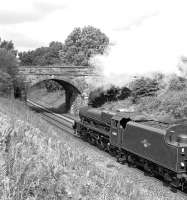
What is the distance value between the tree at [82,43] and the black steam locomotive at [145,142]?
2151 inches

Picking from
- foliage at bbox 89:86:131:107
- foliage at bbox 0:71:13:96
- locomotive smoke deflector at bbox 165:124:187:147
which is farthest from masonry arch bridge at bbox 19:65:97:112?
locomotive smoke deflector at bbox 165:124:187:147

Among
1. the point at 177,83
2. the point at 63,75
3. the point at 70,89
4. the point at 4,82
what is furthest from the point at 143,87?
the point at 70,89

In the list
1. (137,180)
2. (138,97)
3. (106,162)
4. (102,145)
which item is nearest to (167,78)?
(138,97)

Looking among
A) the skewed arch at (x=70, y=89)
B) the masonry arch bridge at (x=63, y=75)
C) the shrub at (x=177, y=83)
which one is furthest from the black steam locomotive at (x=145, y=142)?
the skewed arch at (x=70, y=89)

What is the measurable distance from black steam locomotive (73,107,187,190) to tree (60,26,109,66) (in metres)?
54.6

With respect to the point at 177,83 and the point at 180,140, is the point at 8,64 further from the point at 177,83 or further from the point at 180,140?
the point at 180,140

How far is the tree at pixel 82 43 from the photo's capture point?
77850 mm

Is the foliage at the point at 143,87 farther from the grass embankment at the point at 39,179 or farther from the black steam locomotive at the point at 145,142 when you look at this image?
the grass embankment at the point at 39,179

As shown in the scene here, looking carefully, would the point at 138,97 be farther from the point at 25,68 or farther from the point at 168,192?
the point at 168,192

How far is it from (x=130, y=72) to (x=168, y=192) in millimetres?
27112

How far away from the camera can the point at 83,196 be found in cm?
759

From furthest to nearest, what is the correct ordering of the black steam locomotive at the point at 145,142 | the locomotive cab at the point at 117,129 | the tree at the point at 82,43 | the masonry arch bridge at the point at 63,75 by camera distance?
the tree at the point at 82,43 < the masonry arch bridge at the point at 63,75 < the locomotive cab at the point at 117,129 < the black steam locomotive at the point at 145,142

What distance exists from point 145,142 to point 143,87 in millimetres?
23633

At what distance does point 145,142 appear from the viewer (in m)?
16.5
